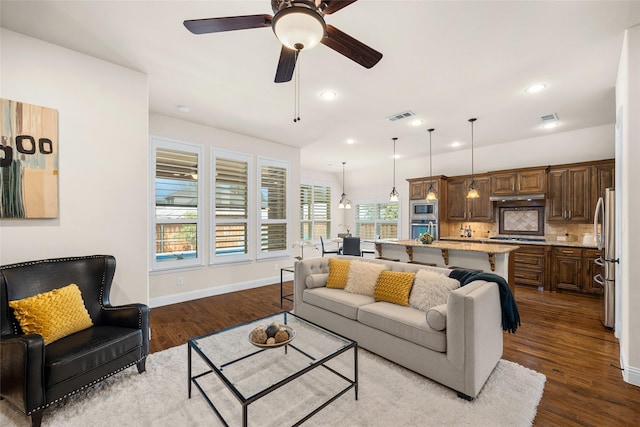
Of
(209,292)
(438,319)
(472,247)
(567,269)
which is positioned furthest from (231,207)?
(567,269)

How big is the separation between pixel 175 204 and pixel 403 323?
3748mm

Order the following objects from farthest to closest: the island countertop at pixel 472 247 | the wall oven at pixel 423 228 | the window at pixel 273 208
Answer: the wall oven at pixel 423 228 → the window at pixel 273 208 → the island countertop at pixel 472 247

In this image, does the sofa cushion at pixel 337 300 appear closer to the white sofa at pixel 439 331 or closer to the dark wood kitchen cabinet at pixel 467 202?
the white sofa at pixel 439 331

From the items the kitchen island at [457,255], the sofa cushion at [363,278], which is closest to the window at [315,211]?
the kitchen island at [457,255]

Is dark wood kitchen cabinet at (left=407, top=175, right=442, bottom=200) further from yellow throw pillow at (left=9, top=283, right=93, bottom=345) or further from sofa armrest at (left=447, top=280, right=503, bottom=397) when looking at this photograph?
yellow throw pillow at (left=9, top=283, right=93, bottom=345)

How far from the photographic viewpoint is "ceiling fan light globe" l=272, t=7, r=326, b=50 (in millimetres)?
1435

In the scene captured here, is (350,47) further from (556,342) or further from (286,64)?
(556,342)

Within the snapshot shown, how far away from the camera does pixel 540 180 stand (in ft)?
17.3

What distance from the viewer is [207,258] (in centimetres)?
467

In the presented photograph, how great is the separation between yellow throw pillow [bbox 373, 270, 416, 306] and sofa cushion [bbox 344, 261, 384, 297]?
0.10m

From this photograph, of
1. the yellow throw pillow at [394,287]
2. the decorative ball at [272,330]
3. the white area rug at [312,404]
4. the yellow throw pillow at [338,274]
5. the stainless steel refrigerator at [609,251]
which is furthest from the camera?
the yellow throw pillow at [338,274]

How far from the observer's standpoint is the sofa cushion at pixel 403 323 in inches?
86.6

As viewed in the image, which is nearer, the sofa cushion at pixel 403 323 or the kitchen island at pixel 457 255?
the sofa cushion at pixel 403 323

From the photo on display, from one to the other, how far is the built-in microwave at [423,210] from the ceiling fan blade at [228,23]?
230 inches
